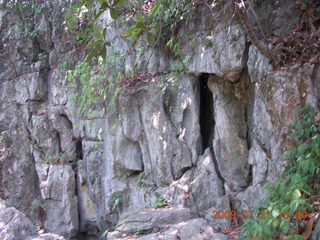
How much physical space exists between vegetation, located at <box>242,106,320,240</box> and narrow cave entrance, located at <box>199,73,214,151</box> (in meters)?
2.61

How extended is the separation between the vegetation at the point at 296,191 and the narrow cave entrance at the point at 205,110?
2.61m

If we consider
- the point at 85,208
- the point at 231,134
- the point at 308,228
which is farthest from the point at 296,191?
the point at 85,208

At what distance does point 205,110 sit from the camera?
7422 millimetres

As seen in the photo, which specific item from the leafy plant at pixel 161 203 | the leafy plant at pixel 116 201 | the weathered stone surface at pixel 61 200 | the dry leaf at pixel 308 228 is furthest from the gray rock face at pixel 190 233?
the weathered stone surface at pixel 61 200

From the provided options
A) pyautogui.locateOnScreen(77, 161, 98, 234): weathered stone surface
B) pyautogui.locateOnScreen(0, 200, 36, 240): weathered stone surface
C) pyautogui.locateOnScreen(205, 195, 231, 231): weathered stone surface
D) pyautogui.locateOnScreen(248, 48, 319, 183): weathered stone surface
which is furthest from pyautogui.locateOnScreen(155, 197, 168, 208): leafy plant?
pyautogui.locateOnScreen(77, 161, 98, 234): weathered stone surface

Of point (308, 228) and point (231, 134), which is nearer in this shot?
point (308, 228)

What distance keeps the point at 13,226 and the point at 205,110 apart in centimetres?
428

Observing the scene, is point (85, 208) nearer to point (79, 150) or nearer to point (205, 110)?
point (79, 150)

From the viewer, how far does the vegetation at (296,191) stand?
3.53 metres

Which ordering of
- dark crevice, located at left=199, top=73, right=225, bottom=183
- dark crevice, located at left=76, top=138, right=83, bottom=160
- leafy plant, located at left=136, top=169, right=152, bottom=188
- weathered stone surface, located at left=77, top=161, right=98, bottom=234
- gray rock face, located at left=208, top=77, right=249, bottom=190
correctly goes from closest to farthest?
gray rock face, located at left=208, top=77, right=249, bottom=190 → dark crevice, located at left=199, top=73, right=225, bottom=183 → leafy plant, located at left=136, top=169, right=152, bottom=188 → weathered stone surface, located at left=77, top=161, right=98, bottom=234 → dark crevice, located at left=76, top=138, right=83, bottom=160

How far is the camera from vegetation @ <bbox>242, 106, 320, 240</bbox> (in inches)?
139

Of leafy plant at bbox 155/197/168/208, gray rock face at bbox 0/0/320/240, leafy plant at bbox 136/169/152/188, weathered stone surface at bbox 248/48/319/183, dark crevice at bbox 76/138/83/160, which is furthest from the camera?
dark crevice at bbox 76/138/83/160

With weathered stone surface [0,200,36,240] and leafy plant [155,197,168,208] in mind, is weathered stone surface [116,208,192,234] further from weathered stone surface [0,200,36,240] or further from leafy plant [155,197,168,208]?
weathered stone surface [0,200,36,240]

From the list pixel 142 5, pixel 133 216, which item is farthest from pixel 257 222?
pixel 142 5
